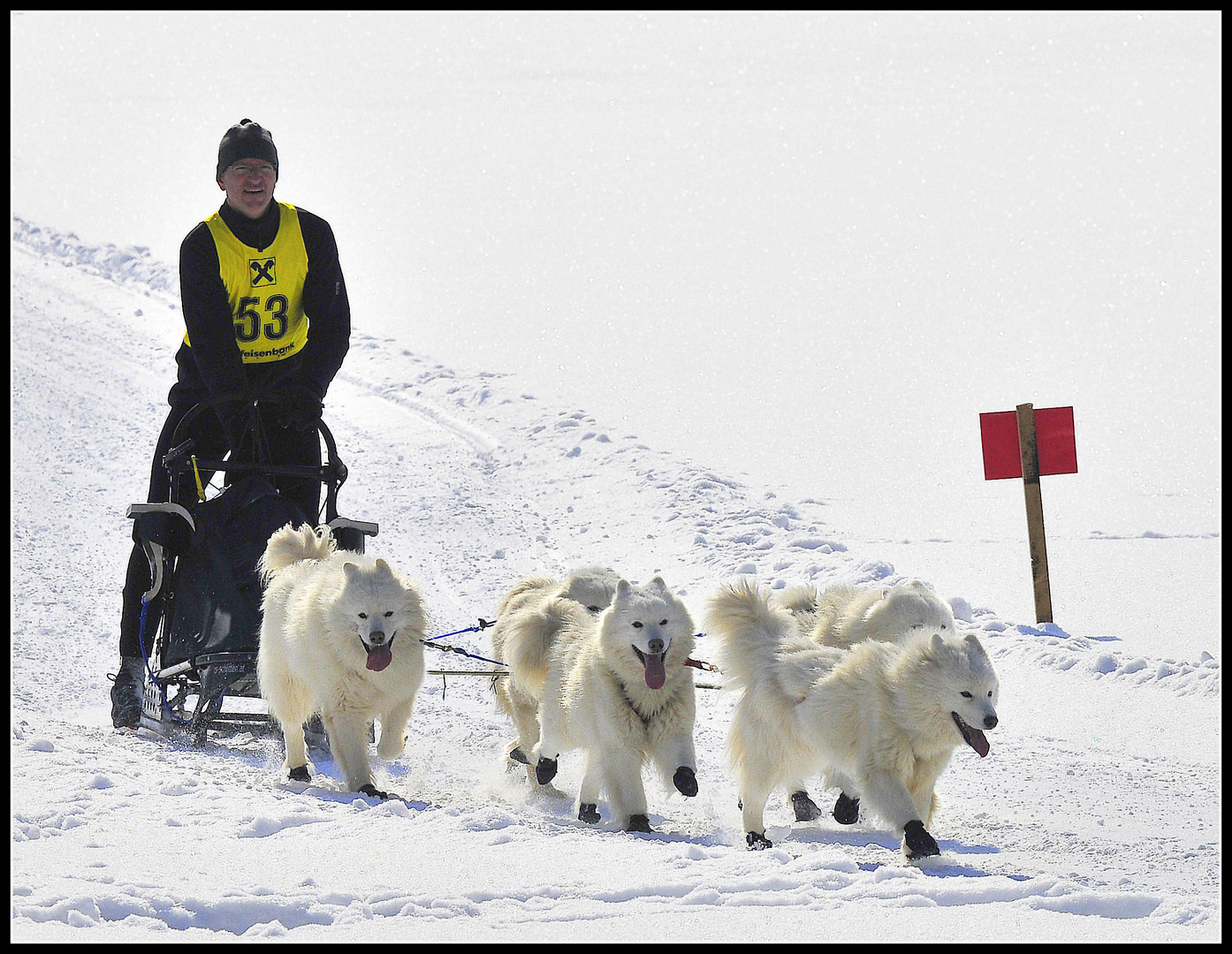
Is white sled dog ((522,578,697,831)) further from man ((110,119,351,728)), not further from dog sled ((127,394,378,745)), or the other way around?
man ((110,119,351,728))

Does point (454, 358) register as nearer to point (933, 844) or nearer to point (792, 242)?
point (792, 242)

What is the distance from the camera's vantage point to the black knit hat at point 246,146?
19.3ft

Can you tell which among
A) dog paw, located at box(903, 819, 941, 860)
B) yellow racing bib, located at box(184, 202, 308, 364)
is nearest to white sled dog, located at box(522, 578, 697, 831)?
dog paw, located at box(903, 819, 941, 860)

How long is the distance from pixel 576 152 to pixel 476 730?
21.8 meters

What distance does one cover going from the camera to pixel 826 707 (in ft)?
15.3

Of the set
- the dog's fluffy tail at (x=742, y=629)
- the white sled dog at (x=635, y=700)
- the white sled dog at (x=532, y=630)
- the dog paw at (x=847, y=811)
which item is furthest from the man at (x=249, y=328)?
the dog paw at (x=847, y=811)

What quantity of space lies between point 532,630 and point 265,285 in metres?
1.85

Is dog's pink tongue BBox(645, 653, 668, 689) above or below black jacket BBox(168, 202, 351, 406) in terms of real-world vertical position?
below

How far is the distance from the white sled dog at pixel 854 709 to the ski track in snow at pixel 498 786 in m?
0.22

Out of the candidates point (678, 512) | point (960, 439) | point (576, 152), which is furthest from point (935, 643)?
point (576, 152)

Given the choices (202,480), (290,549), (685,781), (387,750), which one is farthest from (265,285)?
(685,781)

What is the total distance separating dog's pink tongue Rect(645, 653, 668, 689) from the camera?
505cm

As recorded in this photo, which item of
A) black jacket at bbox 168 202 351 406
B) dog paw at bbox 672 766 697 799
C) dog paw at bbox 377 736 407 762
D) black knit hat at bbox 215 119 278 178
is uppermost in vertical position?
black knit hat at bbox 215 119 278 178

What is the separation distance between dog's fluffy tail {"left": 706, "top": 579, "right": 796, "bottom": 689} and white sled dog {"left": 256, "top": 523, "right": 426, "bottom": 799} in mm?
1137
